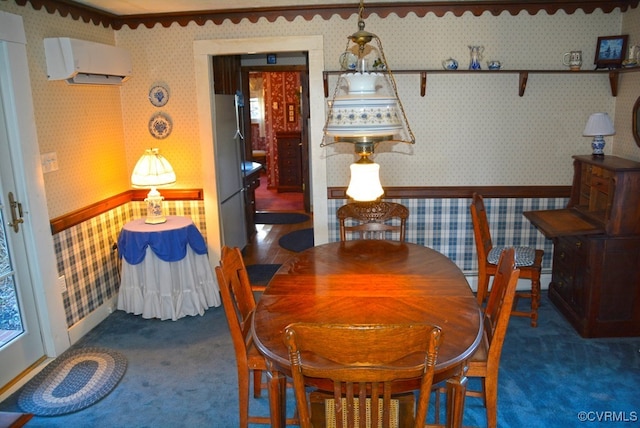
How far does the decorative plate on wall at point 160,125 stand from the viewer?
4.23 meters

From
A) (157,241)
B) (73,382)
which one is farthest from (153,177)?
(73,382)

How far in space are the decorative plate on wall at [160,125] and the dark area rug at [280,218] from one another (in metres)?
2.76

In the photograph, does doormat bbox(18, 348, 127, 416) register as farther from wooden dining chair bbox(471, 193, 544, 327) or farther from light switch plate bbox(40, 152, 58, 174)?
wooden dining chair bbox(471, 193, 544, 327)

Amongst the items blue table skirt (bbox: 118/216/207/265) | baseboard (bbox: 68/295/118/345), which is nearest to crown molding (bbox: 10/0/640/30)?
blue table skirt (bbox: 118/216/207/265)

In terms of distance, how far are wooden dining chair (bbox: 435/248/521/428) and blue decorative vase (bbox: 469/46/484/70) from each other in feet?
6.37

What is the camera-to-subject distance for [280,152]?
28.8 ft

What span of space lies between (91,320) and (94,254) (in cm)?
49

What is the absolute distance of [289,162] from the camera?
881 cm

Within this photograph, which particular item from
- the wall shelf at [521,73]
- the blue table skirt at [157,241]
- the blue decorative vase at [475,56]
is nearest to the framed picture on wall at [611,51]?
the wall shelf at [521,73]

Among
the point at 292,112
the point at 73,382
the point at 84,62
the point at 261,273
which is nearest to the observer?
the point at 73,382

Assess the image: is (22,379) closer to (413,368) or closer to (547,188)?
(413,368)

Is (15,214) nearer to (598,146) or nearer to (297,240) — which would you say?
(297,240)

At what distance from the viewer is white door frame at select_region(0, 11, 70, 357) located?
118 inches

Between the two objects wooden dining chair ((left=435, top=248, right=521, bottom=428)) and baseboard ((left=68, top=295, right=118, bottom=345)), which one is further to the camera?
baseboard ((left=68, top=295, right=118, bottom=345))
